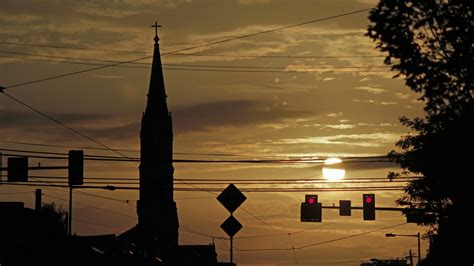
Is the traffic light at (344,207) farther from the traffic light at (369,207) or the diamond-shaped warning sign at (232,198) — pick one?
the diamond-shaped warning sign at (232,198)

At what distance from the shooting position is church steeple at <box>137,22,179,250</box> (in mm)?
147125

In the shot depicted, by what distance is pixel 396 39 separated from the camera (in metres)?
25.0

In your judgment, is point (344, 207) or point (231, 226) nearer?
point (231, 226)

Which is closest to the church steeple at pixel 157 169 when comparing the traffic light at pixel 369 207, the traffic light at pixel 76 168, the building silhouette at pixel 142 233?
the building silhouette at pixel 142 233

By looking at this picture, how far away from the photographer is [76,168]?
133ft

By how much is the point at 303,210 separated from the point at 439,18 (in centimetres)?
2991

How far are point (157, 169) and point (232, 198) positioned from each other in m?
134

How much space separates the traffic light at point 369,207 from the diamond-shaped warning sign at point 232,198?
28.8 metres

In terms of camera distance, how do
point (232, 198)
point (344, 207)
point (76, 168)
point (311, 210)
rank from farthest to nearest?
1. point (344, 207)
2. point (311, 210)
3. point (76, 168)
4. point (232, 198)

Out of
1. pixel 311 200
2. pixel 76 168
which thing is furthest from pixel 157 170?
pixel 76 168

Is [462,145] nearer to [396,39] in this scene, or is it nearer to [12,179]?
[396,39]

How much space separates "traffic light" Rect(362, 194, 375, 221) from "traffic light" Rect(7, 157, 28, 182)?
2012 cm

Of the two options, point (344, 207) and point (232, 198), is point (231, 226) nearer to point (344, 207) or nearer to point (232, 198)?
point (232, 198)

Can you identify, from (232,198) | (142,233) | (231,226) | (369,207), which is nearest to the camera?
(232,198)
